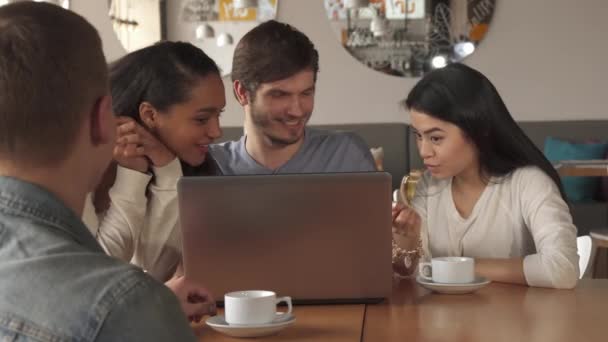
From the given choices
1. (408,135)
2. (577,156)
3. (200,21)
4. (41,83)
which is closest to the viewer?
(41,83)

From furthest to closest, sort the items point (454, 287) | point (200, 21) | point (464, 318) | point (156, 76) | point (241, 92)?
point (200, 21)
point (241, 92)
point (156, 76)
point (454, 287)
point (464, 318)

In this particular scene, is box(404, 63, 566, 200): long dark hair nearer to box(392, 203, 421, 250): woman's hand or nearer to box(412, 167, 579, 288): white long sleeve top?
box(412, 167, 579, 288): white long sleeve top

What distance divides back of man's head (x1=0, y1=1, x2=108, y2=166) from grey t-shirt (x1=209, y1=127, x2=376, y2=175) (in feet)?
4.69

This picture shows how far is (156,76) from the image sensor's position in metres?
1.98

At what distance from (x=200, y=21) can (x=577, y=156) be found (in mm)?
2346

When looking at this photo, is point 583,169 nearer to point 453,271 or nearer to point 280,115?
point 280,115

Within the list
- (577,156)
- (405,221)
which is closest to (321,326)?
(405,221)

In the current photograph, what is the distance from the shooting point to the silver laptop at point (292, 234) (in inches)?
56.0

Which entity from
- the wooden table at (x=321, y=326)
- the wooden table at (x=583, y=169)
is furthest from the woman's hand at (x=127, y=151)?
the wooden table at (x=583, y=169)

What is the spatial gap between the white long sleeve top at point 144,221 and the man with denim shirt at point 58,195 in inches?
38.2

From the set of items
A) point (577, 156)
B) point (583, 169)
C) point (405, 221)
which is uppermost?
Result: point (405, 221)

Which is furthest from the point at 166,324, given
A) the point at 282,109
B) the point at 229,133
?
the point at 229,133

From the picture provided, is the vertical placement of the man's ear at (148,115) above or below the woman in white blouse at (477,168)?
above

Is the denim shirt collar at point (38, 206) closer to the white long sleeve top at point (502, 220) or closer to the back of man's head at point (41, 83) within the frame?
the back of man's head at point (41, 83)
